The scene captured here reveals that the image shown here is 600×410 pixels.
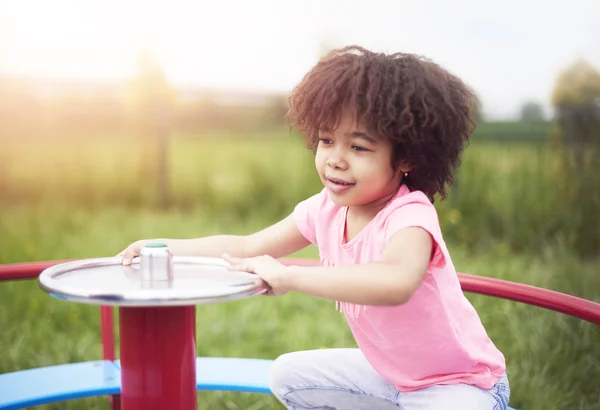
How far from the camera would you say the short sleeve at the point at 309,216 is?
229 cm

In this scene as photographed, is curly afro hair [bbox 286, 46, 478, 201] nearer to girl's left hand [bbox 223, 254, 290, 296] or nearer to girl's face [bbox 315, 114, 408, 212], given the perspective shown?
girl's face [bbox 315, 114, 408, 212]

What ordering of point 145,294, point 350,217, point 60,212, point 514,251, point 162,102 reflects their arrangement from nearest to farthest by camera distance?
point 145,294
point 350,217
point 514,251
point 60,212
point 162,102

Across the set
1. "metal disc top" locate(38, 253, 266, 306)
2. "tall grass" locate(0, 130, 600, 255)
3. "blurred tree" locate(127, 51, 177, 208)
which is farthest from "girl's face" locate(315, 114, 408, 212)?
"blurred tree" locate(127, 51, 177, 208)

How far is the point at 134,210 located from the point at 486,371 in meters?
5.41

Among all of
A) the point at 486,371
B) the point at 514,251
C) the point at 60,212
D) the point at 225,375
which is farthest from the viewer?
the point at 60,212

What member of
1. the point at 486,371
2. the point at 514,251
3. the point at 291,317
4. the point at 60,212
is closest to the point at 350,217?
the point at 486,371

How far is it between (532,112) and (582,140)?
672mm

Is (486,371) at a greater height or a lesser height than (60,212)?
greater

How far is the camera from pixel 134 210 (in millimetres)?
7055

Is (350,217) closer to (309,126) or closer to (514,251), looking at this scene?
(309,126)

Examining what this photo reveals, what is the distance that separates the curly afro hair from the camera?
1.94 m

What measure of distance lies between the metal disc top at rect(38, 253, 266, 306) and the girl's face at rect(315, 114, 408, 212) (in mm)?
318

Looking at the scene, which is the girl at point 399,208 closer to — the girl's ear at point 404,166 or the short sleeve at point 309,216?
the girl's ear at point 404,166

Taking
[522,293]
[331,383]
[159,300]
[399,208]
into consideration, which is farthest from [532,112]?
[159,300]
